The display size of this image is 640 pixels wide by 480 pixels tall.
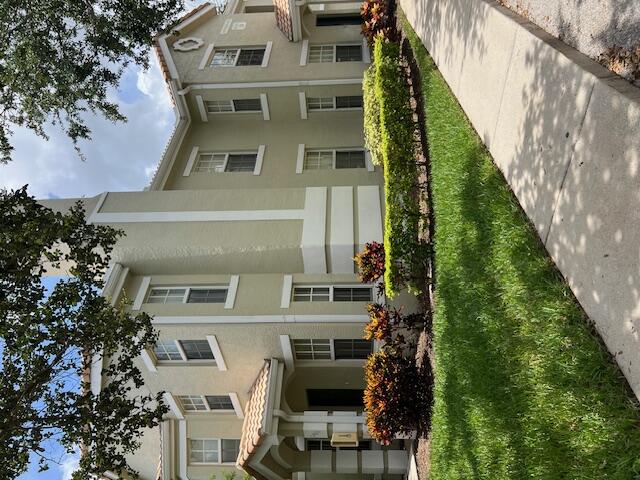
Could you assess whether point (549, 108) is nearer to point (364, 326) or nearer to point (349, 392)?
point (364, 326)

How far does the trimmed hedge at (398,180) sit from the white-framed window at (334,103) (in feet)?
18.6

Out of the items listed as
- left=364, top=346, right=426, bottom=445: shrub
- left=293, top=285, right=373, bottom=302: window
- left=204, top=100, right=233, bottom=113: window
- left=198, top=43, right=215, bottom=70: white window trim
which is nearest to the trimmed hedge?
left=364, top=346, right=426, bottom=445: shrub

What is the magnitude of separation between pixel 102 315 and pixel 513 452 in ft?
23.5

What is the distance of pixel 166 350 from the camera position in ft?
47.0

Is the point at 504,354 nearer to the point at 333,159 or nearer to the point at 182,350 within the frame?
the point at 182,350

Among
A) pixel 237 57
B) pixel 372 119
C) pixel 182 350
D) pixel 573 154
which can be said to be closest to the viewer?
pixel 573 154

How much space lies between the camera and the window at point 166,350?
46.2ft

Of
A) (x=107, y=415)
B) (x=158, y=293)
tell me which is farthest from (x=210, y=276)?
(x=107, y=415)

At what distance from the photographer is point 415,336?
41.3 ft

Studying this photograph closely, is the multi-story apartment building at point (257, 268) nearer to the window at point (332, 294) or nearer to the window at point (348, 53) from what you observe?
the window at point (332, 294)

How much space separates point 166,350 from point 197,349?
98 centimetres

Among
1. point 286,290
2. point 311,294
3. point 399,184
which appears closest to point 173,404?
point 286,290

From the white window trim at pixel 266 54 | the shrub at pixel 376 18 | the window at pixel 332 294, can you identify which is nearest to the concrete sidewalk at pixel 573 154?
the window at pixel 332 294

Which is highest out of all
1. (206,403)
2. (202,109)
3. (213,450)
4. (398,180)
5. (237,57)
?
(237,57)
